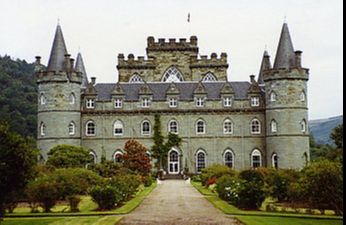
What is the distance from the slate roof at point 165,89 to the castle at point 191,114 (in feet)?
0.32

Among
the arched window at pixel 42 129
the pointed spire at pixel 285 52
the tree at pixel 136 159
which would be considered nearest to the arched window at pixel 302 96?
the pointed spire at pixel 285 52

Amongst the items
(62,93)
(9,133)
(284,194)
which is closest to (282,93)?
→ (62,93)

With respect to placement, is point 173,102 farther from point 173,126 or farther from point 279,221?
point 279,221

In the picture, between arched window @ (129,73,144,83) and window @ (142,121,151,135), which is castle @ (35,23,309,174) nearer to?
window @ (142,121,151,135)

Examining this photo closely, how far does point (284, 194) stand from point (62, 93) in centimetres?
2996

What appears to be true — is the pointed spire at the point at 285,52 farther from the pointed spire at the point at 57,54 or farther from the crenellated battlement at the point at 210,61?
the pointed spire at the point at 57,54

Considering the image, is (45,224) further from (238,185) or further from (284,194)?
(284,194)

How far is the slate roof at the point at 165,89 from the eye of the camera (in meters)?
60.9

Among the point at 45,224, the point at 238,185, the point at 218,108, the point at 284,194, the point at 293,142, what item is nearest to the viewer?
the point at 45,224

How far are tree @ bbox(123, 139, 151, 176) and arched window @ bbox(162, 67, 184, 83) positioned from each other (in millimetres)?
15930

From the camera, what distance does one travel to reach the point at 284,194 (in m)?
32.5

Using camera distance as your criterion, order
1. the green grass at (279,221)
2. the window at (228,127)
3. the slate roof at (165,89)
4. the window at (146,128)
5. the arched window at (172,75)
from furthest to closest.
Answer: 1. the arched window at (172,75)
2. the slate roof at (165,89)
3. the window at (228,127)
4. the window at (146,128)
5. the green grass at (279,221)

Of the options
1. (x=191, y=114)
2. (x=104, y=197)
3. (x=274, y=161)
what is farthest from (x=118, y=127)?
(x=104, y=197)

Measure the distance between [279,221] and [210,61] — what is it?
4810cm
